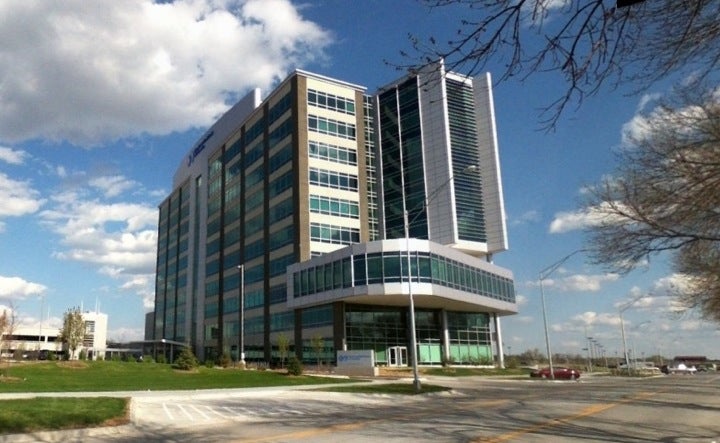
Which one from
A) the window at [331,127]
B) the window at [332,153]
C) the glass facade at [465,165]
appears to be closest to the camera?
the glass facade at [465,165]

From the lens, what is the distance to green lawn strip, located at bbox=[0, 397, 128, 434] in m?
13.6

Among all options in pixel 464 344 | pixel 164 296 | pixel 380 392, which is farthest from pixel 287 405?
pixel 164 296

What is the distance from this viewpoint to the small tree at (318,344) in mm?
54000

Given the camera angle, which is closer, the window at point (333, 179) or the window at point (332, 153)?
the window at point (333, 179)

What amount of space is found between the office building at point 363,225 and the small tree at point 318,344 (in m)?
0.18

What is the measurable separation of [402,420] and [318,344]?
3816 cm

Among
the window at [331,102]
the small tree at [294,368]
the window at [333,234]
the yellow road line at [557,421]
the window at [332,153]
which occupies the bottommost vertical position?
the yellow road line at [557,421]

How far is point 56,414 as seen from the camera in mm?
14930

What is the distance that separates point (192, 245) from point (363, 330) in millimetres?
52538

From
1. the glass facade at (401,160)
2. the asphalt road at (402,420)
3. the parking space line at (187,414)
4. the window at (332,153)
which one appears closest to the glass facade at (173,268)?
the window at (332,153)

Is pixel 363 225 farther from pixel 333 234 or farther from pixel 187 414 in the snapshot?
pixel 187 414

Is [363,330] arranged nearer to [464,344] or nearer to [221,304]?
[464,344]

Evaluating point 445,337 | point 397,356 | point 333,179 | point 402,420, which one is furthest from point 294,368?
point 333,179

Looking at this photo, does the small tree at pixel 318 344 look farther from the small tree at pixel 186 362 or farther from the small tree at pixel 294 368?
the small tree at pixel 294 368
